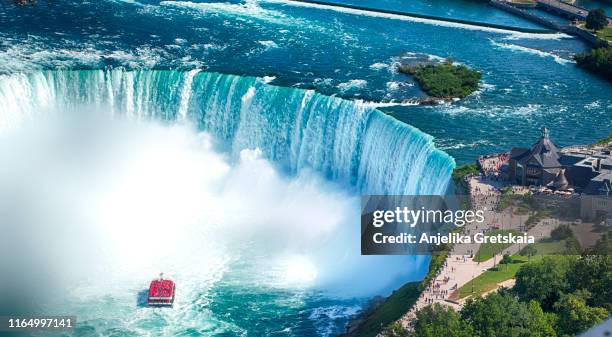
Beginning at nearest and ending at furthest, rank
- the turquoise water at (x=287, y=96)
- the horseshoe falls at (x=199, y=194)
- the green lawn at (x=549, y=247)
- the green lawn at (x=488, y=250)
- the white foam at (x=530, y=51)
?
the green lawn at (x=549, y=247), the green lawn at (x=488, y=250), the horseshoe falls at (x=199, y=194), the turquoise water at (x=287, y=96), the white foam at (x=530, y=51)

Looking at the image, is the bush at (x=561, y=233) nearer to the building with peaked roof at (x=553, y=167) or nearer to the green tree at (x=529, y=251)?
the green tree at (x=529, y=251)

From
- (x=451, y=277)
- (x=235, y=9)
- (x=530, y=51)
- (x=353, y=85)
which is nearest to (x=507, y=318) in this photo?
(x=451, y=277)

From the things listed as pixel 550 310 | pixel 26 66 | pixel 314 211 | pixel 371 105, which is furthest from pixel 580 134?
pixel 26 66

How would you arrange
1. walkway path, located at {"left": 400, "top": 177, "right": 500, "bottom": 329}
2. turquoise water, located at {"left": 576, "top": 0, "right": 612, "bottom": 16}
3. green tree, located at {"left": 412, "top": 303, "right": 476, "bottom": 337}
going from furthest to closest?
1. turquoise water, located at {"left": 576, "top": 0, "right": 612, "bottom": 16}
2. walkway path, located at {"left": 400, "top": 177, "right": 500, "bottom": 329}
3. green tree, located at {"left": 412, "top": 303, "right": 476, "bottom": 337}

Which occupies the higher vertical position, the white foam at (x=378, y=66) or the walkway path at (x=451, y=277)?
the white foam at (x=378, y=66)

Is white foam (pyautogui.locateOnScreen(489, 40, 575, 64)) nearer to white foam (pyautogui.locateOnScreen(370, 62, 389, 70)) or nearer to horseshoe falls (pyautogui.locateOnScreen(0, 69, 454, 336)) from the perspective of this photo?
white foam (pyautogui.locateOnScreen(370, 62, 389, 70))

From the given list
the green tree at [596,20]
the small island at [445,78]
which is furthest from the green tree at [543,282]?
the green tree at [596,20]

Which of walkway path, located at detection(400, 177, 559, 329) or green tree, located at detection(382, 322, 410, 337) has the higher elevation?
walkway path, located at detection(400, 177, 559, 329)

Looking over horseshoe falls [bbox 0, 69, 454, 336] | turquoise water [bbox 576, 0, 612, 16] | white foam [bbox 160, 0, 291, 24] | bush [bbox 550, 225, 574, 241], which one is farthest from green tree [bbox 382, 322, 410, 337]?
turquoise water [bbox 576, 0, 612, 16]
